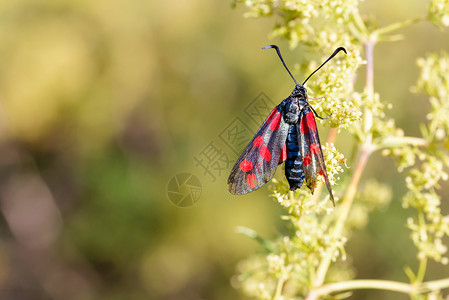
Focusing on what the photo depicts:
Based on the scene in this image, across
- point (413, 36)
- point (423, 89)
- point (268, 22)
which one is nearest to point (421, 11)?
point (413, 36)

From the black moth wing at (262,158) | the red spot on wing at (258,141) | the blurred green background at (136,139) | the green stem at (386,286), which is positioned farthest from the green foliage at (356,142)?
the blurred green background at (136,139)

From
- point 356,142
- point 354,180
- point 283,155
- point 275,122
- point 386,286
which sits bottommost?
point 386,286

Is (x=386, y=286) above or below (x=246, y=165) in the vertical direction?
below

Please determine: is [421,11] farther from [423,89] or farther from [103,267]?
[103,267]

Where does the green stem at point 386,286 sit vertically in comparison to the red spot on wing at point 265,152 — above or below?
below

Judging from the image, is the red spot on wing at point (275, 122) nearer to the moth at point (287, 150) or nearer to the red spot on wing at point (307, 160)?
the moth at point (287, 150)

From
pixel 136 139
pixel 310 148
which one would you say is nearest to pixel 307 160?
pixel 310 148

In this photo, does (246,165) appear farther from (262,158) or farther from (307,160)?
(307,160)
